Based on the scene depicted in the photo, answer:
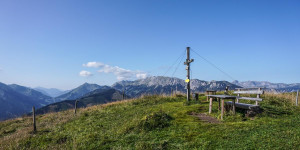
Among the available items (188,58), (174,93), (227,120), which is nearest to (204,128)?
(227,120)

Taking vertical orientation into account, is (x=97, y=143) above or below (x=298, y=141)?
below

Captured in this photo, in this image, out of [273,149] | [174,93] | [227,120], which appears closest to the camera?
[273,149]

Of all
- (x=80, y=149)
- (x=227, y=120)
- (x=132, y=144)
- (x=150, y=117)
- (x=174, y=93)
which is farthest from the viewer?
(x=174, y=93)

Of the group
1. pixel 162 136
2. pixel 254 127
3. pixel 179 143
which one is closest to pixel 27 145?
pixel 162 136

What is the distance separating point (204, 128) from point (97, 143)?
514cm

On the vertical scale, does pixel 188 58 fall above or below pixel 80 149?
above

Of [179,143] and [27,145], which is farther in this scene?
[27,145]

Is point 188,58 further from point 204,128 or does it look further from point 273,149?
point 273,149

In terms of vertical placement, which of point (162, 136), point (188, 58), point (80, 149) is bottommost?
point (80, 149)

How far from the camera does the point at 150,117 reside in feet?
33.1

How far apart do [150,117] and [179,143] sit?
11.1 ft

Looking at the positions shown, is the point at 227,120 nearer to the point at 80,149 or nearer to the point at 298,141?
the point at 298,141

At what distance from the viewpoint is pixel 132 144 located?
7.57 metres

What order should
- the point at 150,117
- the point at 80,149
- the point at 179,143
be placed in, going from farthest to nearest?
the point at 150,117 → the point at 80,149 → the point at 179,143
